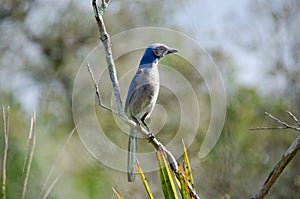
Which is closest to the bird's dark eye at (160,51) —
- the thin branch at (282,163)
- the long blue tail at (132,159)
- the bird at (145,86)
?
the bird at (145,86)

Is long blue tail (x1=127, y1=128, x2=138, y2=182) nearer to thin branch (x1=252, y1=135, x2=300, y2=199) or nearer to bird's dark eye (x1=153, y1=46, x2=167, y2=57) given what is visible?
bird's dark eye (x1=153, y1=46, x2=167, y2=57)

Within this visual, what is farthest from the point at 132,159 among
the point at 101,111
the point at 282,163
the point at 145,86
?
the point at 101,111


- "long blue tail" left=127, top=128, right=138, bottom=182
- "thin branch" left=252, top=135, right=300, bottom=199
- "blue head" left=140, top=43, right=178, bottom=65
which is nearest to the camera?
"thin branch" left=252, top=135, right=300, bottom=199

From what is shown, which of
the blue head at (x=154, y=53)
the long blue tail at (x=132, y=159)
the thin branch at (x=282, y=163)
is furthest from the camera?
the blue head at (x=154, y=53)

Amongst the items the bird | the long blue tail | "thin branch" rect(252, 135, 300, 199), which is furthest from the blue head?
"thin branch" rect(252, 135, 300, 199)

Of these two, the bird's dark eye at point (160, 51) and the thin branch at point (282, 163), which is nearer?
the thin branch at point (282, 163)

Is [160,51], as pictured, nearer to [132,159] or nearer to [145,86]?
[145,86]

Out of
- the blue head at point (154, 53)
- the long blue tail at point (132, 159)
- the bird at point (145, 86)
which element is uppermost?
the blue head at point (154, 53)

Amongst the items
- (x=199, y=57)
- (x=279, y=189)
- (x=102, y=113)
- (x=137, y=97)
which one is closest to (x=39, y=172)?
(x=137, y=97)

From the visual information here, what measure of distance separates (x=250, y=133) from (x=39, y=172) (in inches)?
239

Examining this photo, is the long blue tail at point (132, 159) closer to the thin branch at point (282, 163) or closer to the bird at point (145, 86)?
the bird at point (145, 86)

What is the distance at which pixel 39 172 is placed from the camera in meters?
5.48

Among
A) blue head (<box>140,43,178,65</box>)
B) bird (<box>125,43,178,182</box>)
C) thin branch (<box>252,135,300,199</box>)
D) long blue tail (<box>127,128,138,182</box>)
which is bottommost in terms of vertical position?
thin branch (<box>252,135,300,199</box>)

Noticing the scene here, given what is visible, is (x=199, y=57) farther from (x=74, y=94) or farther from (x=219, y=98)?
(x=74, y=94)
